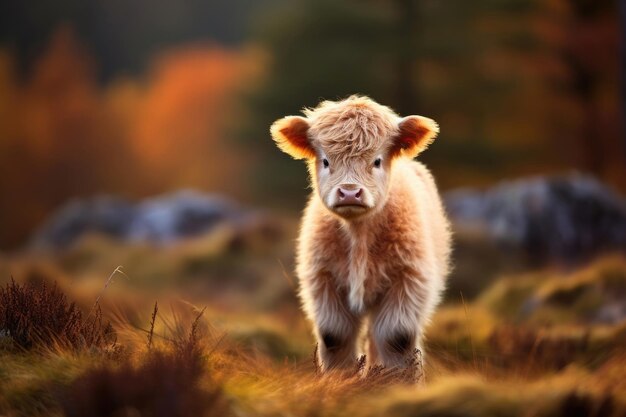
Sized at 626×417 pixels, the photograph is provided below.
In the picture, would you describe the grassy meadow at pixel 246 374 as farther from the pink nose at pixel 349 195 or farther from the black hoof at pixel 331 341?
the pink nose at pixel 349 195

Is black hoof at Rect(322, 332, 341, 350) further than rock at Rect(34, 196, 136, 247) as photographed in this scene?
No

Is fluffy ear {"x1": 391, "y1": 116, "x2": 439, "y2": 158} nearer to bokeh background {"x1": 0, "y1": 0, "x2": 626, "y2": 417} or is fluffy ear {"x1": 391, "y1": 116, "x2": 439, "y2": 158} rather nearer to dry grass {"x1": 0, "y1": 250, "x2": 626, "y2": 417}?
bokeh background {"x1": 0, "y1": 0, "x2": 626, "y2": 417}

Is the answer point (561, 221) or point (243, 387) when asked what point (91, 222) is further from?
point (243, 387)

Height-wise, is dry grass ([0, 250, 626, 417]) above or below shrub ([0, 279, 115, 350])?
below

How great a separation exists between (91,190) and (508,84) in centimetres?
1776

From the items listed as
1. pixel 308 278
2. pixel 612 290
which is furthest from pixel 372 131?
pixel 612 290

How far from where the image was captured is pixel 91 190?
33.5 metres

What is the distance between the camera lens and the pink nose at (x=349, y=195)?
5.66 m

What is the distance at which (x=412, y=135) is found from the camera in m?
6.34

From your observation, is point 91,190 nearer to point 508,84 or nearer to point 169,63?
point 169,63

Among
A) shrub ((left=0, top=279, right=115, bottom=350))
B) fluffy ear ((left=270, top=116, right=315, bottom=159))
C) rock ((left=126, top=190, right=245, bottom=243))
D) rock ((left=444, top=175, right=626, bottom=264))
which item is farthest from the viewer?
rock ((left=126, top=190, right=245, bottom=243))

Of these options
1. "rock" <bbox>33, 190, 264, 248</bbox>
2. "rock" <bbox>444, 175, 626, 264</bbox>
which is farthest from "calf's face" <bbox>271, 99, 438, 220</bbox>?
"rock" <bbox>33, 190, 264, 248</bbox>

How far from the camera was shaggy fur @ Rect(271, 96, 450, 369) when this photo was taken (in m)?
6.01

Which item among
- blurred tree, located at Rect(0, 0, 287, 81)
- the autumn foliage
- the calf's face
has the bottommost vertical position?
the calf's face
